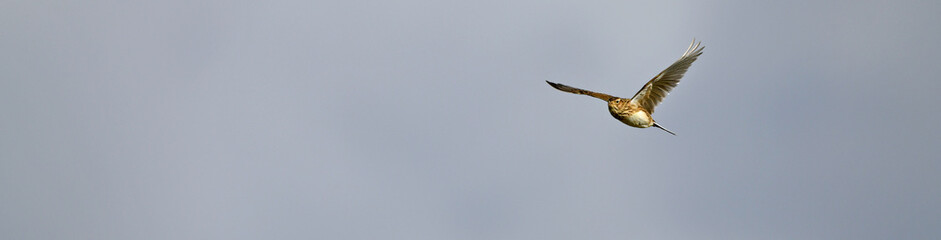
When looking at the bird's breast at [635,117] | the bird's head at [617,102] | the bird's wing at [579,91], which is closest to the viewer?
the bird's breast at [635,117]

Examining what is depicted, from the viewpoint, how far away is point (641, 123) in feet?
93.6

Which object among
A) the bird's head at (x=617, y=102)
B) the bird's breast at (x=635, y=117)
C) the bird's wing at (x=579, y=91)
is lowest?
the bird's breast at (x=635, y=117)

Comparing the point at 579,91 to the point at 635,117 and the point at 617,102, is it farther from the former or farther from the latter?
the point at 635,117

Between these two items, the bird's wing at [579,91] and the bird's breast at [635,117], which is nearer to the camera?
the bird's breast at [635,117]

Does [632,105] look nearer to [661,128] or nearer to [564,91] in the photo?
[661,128]

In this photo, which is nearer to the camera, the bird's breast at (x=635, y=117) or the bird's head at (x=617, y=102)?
the bird's breast at (x=635, y=117)

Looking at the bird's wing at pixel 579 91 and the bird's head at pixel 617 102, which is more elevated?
the bird's wing at pixel 579 91

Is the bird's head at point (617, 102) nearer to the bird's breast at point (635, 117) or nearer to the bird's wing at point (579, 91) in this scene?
the bird's breast at point (635, 117)

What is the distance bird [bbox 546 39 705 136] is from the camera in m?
28.4

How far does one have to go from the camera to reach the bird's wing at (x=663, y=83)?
2861 cm

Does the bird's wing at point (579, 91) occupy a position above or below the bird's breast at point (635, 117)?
above

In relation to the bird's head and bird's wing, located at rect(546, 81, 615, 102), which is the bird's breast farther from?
bird's wing, located at rect(546, 81, 615, 102)

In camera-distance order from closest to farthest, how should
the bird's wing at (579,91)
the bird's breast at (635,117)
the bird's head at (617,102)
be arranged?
the bird's breast at (635,117)
the bird's head at (617,102)
the bird's wing at (579,91)

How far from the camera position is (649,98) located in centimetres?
2980
